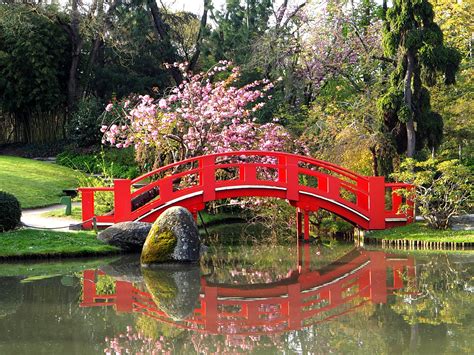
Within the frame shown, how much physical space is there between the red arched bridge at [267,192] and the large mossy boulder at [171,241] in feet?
7.11

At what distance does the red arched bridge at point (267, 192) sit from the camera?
16.5 metres

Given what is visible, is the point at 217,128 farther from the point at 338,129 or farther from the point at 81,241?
the point at 81,241

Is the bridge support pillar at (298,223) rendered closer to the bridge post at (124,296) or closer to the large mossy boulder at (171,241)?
the large mossy boulder at (171,241)

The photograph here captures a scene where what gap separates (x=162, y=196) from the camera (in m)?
16.6

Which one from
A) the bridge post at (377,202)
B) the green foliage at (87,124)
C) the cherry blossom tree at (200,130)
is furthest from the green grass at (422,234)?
the green foliage at (87,124)

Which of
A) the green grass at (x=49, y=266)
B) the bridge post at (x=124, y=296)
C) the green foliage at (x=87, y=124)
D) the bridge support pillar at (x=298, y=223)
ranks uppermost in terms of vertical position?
the green foliage at (x=87, y=124)

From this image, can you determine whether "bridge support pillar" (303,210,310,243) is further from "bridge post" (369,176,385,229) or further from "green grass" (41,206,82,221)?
"green grass" (41,206,82,221)

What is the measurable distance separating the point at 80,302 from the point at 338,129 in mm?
10145

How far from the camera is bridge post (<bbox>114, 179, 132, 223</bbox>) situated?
1642 cm

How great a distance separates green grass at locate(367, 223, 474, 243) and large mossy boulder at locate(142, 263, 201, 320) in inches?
189

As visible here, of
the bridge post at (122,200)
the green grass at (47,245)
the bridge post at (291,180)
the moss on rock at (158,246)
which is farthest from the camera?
the bridge post at (291,180)

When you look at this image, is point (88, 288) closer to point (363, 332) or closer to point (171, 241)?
point (171, 241)

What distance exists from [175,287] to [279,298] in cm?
179

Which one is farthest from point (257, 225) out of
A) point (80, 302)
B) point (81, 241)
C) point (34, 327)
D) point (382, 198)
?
point (34, 327)
